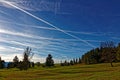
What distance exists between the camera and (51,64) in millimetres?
170250

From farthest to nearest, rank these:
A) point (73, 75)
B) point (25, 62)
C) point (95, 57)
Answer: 1. point (95, 57)
2. point (25, 62)
3. point (73, 75)

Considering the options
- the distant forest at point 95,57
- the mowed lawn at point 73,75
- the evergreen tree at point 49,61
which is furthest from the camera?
the evergreen tree at point 49,61

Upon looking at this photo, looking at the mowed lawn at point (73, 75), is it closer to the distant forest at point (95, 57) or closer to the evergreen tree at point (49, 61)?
the distant forest at point (95, 57)

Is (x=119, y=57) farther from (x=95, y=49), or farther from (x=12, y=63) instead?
(x=12, y=63)

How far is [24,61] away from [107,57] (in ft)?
125

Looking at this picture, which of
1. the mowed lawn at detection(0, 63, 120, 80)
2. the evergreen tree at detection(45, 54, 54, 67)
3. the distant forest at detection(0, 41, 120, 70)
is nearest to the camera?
the mowed lawn at detection(0, 63, 120, 80)

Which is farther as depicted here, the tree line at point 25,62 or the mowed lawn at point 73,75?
the tree line at point 25,62

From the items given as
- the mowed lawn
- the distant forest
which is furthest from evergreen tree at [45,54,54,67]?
the mowed lawn

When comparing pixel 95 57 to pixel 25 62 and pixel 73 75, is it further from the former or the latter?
pixel 73 75

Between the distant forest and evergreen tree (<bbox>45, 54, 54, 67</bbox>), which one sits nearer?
the distant forest

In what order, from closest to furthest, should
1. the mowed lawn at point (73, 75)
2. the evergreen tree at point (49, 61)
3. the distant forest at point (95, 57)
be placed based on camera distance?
the mowed lawn at point (73, 75) → the distant forest at point (95, 57) → the evergreen tree at point (49, 61)

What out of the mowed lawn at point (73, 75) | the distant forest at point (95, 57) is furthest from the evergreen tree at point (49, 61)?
the mowed lawn at point (73, 75)

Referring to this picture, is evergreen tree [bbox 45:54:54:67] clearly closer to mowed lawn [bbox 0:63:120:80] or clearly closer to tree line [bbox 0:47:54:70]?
tree line [bbox 0:47:54:70]

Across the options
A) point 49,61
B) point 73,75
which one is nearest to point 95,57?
point 49,61
